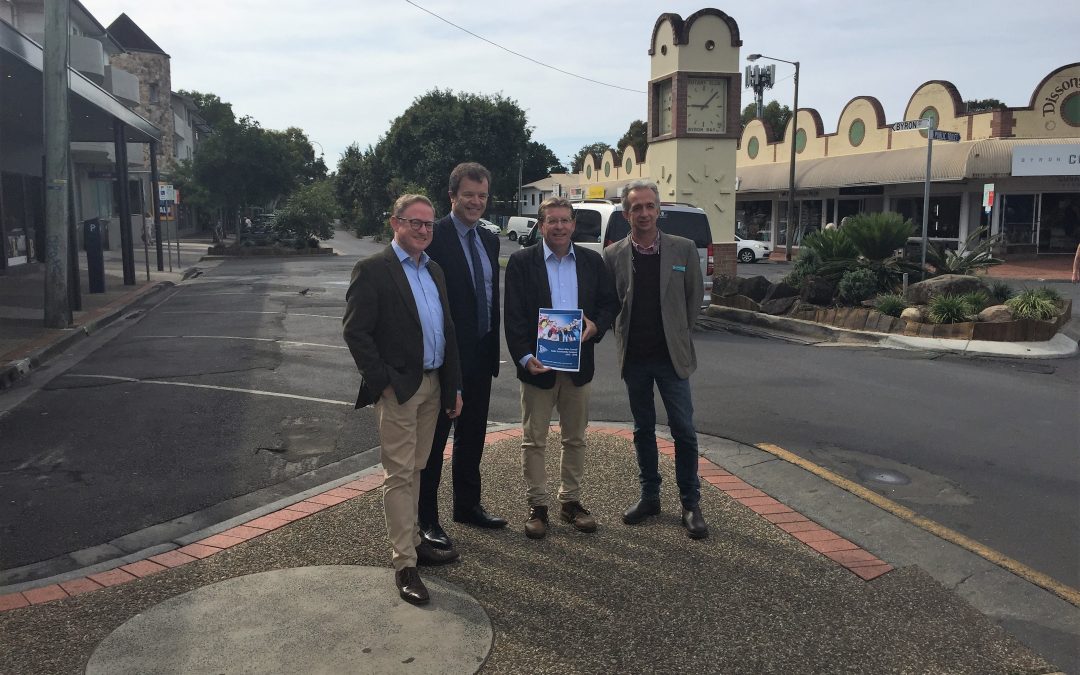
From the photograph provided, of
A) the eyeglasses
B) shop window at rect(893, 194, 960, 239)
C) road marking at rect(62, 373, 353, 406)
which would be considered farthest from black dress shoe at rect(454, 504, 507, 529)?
shop window at rect(893, 194, 960, 239)

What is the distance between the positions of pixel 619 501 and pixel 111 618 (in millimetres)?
2850

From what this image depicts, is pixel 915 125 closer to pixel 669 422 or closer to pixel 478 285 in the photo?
pixel 669 422

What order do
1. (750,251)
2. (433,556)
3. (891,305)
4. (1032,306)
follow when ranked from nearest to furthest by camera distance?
(433,556), (1032,306), (891,305), (750,251)

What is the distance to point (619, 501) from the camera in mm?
5492

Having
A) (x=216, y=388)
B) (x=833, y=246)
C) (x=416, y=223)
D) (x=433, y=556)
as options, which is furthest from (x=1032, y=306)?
(x=416, y=223)

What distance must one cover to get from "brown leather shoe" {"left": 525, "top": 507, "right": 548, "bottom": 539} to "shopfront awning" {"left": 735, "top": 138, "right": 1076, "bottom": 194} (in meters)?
21.7

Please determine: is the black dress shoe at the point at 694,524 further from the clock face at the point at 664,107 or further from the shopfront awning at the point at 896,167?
the shopfront awning at the point at 896,167

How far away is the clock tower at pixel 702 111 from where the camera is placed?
1745 cm

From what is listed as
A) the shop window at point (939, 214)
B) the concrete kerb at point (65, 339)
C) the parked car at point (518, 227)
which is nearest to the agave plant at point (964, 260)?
the concrete kerb at point (65, 339)

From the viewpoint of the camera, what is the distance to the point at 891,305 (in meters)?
13.0

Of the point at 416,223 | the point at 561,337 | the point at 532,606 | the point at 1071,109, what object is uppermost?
the point at 1071,109

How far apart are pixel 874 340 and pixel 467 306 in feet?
30.7

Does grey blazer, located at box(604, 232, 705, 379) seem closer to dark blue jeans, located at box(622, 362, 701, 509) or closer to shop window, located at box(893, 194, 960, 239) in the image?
dark blue jeans, located at box(622, 362, 701, 509)

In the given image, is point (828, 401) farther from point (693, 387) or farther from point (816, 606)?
point (816, 606)
